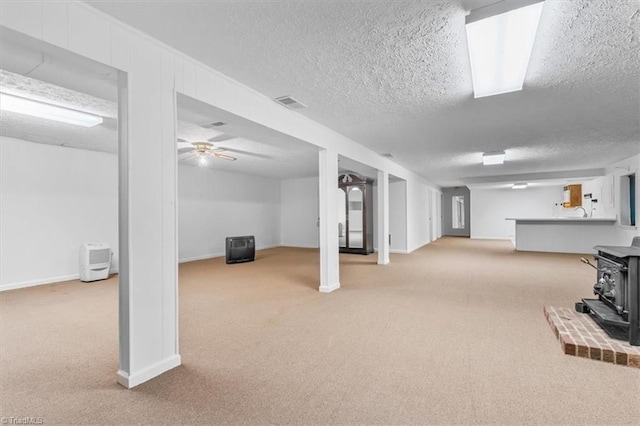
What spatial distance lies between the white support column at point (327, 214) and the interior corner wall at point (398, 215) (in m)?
4.58

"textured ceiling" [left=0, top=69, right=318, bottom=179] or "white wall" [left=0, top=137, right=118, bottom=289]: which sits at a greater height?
"textured ceiling" [left=0, top=69, right=318, bottom=179]

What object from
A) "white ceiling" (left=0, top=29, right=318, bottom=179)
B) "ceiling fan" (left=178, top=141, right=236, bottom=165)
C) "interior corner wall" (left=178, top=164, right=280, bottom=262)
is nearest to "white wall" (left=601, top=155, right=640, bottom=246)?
"white ceiling" (left=0, top=29, right=318, bottom=179)

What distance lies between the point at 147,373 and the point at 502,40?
10.6ft

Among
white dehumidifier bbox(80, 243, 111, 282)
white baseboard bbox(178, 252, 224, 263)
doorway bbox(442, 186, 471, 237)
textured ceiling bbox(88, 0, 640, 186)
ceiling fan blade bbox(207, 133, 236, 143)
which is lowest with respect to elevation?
white baseboard bbox(178, 252, 224, 263)

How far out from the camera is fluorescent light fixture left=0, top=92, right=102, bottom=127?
2938 mm

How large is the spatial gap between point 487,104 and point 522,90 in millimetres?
427

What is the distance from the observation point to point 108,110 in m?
3.44

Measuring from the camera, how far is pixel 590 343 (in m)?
2.34

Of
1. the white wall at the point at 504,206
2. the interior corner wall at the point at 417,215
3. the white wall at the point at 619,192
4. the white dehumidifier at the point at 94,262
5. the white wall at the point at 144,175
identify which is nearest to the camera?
the white wall at the point at 144,175

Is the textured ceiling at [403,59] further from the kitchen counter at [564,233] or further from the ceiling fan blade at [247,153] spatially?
the kitchen counter at [564,233]

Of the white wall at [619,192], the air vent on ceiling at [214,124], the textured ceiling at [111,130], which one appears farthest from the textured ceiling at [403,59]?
the white wall at [619,192]

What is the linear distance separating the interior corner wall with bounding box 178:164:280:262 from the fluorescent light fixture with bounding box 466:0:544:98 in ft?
21.5

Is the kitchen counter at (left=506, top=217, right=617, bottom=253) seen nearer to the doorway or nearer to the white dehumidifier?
the doorway

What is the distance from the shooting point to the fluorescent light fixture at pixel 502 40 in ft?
5.64
